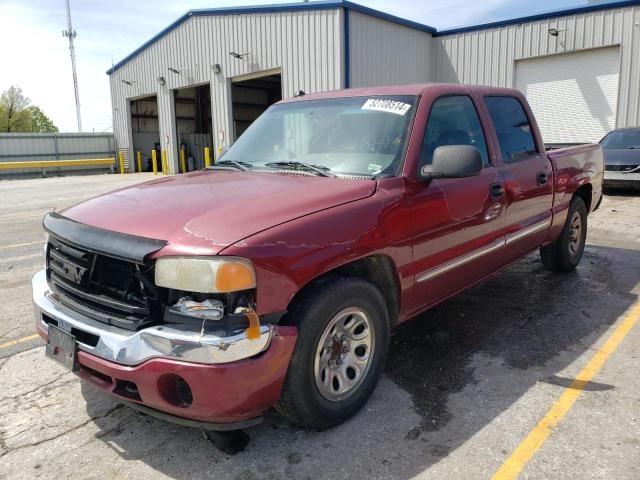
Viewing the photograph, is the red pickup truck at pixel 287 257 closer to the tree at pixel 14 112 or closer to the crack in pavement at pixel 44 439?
the crack in pavement at pixel 44 439

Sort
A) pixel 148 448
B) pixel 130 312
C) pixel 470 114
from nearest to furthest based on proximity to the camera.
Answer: pixel 130 312
pixel 148 448
pixel 470 114

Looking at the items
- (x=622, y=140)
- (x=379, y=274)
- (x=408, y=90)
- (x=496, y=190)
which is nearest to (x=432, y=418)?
(x=379, y=274)

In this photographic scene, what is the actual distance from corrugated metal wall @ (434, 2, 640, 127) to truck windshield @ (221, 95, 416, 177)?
1492cm

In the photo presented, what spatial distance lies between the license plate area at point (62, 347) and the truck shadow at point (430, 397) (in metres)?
0.49

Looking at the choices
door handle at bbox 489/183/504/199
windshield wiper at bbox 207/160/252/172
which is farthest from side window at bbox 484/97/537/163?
windshield wiper at bbox 207/160/252/172

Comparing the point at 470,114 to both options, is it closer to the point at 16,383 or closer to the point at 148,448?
the point at 148,448

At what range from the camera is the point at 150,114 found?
31500 millimetres

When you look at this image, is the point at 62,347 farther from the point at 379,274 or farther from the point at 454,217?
the point at 454,217

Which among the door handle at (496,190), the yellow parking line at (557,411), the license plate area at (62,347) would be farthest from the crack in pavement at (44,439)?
the door handle at (496,190)

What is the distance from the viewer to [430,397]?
10.4ft

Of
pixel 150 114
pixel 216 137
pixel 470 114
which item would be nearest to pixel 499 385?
pixel 470 114

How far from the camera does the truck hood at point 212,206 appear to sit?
7.89 feet

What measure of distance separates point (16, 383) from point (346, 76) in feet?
46.1

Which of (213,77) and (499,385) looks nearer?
(499,385)
